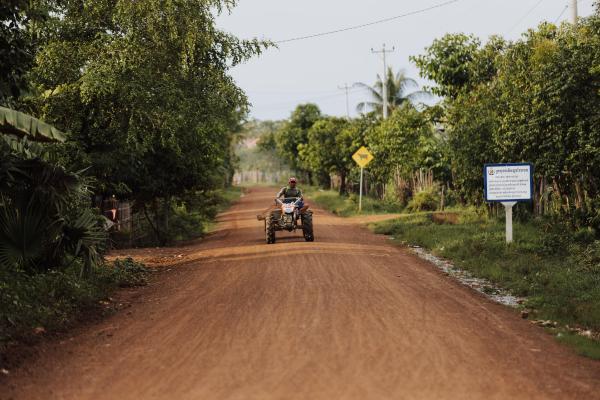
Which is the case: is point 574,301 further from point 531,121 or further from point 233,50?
point 233,50

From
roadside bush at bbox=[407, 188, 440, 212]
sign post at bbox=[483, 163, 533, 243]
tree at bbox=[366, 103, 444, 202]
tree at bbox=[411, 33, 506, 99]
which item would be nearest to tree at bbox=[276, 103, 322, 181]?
tree at bbox=[366, 103, 444, 202]

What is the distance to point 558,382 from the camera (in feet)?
20.8

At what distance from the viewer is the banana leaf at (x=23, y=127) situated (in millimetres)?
8039

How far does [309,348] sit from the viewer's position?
7242 mm

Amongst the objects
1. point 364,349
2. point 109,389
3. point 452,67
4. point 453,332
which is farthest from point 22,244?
point 452,67

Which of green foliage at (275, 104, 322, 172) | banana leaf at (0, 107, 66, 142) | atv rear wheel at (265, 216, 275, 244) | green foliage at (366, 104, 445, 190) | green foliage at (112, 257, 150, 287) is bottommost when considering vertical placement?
green foliage at (112, 257, 150, 287)

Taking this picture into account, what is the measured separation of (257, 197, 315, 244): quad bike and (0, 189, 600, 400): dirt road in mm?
5999

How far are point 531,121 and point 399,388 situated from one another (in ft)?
41.8

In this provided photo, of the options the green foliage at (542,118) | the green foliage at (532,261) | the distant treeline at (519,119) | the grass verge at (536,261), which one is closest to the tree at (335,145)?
the distant treeline at (519,119)

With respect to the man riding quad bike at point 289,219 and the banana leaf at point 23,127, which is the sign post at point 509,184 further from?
the banana leaf at point 23,127

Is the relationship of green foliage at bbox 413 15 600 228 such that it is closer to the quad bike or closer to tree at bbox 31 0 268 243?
the quad bike

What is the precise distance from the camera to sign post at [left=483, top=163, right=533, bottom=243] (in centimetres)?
1576

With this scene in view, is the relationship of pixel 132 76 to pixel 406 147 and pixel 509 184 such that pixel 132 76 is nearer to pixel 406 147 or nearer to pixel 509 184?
pixel 509 184

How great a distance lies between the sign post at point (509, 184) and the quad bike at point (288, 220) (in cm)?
511
